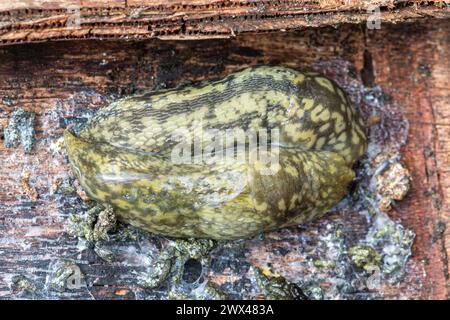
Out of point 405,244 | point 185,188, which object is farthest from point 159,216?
point 405,244

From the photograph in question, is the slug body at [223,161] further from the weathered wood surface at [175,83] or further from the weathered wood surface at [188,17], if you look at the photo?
the weathered wood surface at [188,17]

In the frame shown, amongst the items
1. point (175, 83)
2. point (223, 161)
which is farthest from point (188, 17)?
point (223, 161)

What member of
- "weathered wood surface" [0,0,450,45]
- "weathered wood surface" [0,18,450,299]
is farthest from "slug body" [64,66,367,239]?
"weathered wood surface" [0,0,450,45]

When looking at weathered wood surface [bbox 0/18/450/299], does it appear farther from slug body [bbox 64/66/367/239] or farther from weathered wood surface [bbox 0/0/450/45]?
weathered wood surface [bbox 0/0/450/45]

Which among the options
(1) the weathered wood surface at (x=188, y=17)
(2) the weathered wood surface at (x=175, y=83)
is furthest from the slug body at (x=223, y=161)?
(1) the weathered wood surface at (x=188, y=17)

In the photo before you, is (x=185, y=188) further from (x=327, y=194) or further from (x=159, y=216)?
(x=327, y=194)

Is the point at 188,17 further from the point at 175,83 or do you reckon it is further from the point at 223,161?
the point at 223,161

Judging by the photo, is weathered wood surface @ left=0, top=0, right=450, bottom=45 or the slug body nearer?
weathered wood surface @ left=0, top=0, right=450, bottom=45
